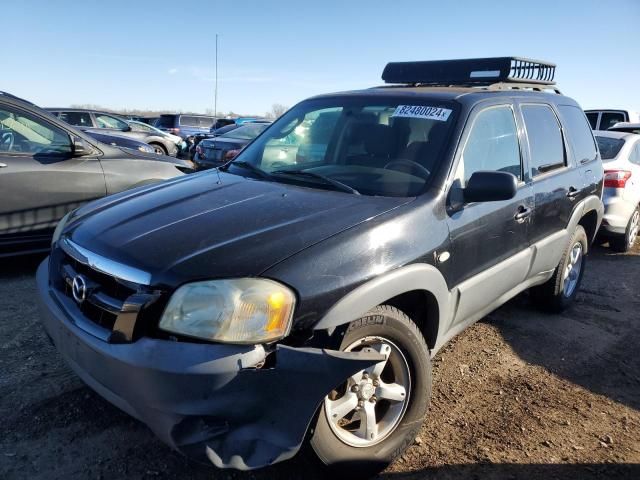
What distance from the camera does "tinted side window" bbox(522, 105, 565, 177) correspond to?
12.0ft

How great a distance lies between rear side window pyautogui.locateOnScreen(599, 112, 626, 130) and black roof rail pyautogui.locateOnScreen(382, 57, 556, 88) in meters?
11.6

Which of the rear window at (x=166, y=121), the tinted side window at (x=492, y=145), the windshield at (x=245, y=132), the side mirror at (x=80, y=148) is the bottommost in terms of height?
the rear window at (x=166, y=121)

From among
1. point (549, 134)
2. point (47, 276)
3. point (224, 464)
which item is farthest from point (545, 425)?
point (47, 276)

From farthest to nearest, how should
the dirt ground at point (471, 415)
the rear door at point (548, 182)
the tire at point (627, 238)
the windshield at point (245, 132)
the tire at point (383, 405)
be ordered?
the windshield at point (245, 132) → the tire at point (627, 238) → the rear door at point (548, 182) → the dirt ground at point (471, 415) → the tire at point (383, 405)

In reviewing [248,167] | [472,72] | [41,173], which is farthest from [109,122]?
[472,72]

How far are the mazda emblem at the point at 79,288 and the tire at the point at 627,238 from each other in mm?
6727

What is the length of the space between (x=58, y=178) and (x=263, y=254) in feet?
11.8

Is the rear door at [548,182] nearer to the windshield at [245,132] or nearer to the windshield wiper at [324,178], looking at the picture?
the windshield wiper at [324,178]

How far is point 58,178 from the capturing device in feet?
15.8

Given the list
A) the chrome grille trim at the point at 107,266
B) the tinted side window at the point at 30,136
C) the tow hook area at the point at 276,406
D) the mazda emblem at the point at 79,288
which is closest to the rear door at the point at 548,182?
the tow hook area at the point at 276,406

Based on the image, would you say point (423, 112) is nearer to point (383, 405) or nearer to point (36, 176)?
point (383, 405)

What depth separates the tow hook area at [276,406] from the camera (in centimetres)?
190

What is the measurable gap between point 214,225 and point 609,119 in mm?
15236

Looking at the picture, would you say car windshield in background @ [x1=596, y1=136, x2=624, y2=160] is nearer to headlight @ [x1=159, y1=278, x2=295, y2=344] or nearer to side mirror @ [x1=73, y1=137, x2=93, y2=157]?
side mirror @ [x1=73, y1=137, x2=93, y2=157]
